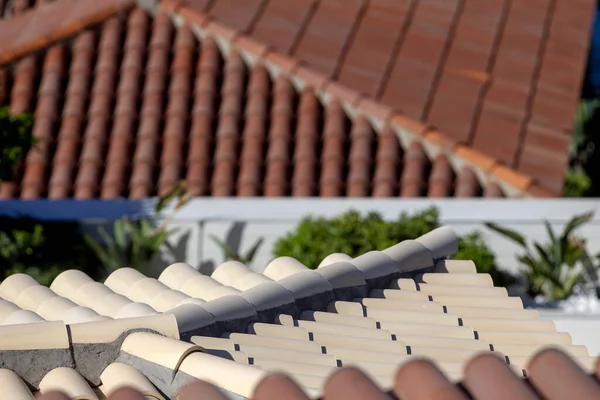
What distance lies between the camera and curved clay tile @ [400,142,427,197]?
598 inches

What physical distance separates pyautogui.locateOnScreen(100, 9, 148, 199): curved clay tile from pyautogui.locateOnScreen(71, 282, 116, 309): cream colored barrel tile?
8.10 meters

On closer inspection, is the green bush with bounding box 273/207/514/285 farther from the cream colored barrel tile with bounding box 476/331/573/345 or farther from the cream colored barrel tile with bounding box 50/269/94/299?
the cream colored barrel tile with bounding box 476/331/573/345

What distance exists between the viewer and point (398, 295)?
7.36 m

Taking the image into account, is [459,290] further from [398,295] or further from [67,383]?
Result: [67,383]

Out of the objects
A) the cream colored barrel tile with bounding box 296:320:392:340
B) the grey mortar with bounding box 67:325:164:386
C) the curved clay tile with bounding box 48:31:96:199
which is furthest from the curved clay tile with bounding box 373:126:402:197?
the grey mortar with bounding box 67:325:164:386

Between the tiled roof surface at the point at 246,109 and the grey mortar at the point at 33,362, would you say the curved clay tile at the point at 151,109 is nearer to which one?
the tiled roof surface at the point at 246,109

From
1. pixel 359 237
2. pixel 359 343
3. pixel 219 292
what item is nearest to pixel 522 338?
pixel 359 343

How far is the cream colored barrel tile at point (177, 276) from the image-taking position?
24.9 feet

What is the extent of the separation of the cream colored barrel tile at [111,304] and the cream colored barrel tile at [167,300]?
0.16 m

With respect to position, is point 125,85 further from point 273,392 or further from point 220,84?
point 273,392

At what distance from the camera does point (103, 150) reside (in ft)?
53.0

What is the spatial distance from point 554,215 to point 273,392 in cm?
1022

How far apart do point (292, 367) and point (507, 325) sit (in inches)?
68.8

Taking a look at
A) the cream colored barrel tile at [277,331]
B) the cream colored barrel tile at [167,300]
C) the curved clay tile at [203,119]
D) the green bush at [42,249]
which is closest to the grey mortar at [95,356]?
the cream colored barrel tile at [277,331]
